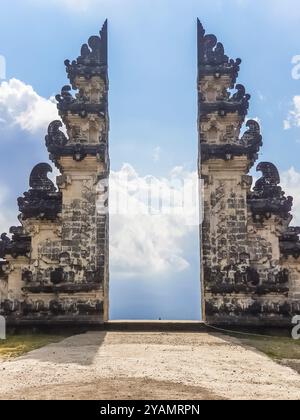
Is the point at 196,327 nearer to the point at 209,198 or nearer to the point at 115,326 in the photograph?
the point at 115,326

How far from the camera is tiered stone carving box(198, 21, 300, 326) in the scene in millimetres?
17469

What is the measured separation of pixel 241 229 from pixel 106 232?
14.5 ft

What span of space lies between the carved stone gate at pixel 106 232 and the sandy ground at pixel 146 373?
3846 millimetres

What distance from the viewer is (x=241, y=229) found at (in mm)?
18078

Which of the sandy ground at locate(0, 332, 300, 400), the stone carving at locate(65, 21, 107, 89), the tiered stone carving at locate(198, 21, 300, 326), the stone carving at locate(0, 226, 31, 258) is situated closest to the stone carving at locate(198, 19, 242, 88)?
the tiered stone carving at locate(198, 21, 300, 326)

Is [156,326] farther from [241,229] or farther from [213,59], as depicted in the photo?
[213,59]

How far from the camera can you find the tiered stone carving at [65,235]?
57.8 ft

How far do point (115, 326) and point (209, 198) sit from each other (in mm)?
5146

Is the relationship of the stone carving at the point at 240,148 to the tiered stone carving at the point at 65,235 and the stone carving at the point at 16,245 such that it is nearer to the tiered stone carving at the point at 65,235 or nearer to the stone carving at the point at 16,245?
the tiered stone carving at the point at 65,235

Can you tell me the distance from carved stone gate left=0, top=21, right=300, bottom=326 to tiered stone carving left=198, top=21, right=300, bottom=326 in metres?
0.03

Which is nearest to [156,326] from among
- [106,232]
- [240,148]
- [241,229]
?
[106,232]

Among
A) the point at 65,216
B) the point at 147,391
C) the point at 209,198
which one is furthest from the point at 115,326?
the point at 147,391

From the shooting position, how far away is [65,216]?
720 inches

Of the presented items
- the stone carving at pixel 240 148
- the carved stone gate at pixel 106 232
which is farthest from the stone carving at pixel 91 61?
the stone carving at pixel 240 148
